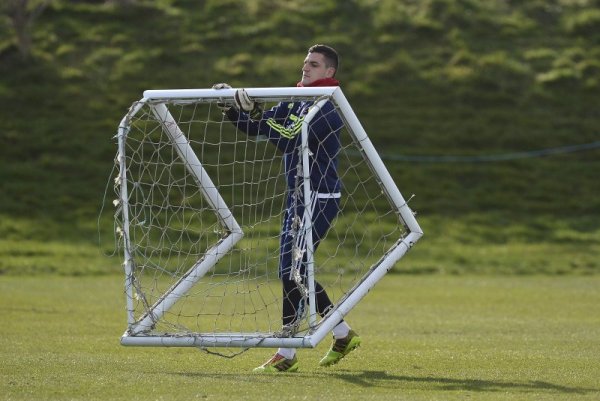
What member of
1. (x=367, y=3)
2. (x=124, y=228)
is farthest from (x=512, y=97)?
(x=124, y=228)

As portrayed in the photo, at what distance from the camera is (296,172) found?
8820 millimetres

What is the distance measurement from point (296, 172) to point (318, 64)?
86cm

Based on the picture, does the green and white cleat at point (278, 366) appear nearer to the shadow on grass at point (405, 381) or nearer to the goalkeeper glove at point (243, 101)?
Result: the shadow on grass at point (405, 381)

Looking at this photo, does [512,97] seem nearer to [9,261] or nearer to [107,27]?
[107,27]

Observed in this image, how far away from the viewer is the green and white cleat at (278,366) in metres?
8.70

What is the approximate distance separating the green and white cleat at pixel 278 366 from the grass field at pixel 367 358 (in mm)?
135

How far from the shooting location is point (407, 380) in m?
8.21

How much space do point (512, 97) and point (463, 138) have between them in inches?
113

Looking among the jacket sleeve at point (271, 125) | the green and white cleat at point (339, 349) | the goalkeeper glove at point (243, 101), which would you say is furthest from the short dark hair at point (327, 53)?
the green and white cleat at point (339, 349)

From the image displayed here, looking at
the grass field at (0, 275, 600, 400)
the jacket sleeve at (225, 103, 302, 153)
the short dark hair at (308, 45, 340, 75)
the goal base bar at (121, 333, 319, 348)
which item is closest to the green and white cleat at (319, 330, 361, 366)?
the grass field at (0, 275, 600, 400)

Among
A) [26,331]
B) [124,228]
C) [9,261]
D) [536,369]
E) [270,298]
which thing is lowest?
[9,261]

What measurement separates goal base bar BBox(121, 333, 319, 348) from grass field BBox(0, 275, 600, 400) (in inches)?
8.0

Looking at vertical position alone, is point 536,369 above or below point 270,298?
above

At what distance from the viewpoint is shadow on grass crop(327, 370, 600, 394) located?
25.3ft
